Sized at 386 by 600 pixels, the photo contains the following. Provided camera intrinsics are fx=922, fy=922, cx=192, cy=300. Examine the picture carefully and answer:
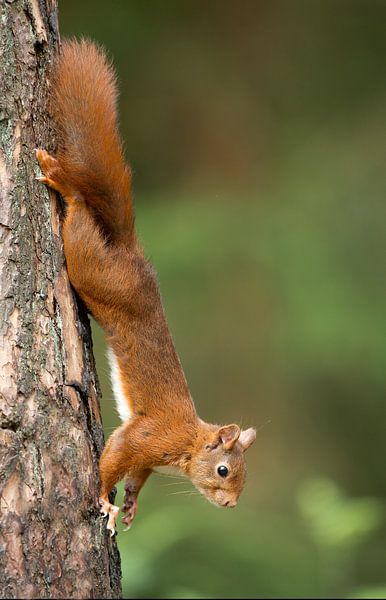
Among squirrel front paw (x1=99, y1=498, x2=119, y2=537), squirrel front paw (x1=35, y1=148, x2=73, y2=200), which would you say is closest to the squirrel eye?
squirrel front paw (x1=99, y1=498, x2=119, y2=537)

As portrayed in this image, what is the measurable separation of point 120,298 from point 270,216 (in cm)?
360

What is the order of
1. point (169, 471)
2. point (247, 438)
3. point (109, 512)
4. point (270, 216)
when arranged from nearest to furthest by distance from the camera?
1. point (109, 512)
2. point (169, 471)
3. point (247, 438)
4. point (270, 216)

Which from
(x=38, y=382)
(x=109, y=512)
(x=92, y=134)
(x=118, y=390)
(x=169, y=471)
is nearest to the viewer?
(x=38, y=382)

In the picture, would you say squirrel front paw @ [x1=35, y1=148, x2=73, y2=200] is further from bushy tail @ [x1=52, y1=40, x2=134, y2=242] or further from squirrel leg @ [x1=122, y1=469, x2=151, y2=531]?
squirrel leg @ [x1=122, y1=469, x2=151, y2=531]

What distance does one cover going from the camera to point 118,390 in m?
3.02

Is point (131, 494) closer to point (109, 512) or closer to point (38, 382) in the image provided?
point (109, 512)

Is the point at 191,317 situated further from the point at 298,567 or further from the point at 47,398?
the point at 47,398

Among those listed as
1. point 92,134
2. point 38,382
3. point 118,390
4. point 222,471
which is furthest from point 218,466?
point 92,134

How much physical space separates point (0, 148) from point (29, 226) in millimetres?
212

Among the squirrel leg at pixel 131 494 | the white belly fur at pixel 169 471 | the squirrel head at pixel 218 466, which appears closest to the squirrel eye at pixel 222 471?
the squirrel head at pixel 218 466

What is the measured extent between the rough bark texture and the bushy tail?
72 millimetres

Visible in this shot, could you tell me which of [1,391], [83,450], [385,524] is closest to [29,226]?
[1,391]

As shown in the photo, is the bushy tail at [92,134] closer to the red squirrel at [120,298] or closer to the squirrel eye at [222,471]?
the red squirrel at [120,298]

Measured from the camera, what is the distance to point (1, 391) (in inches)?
88.7
